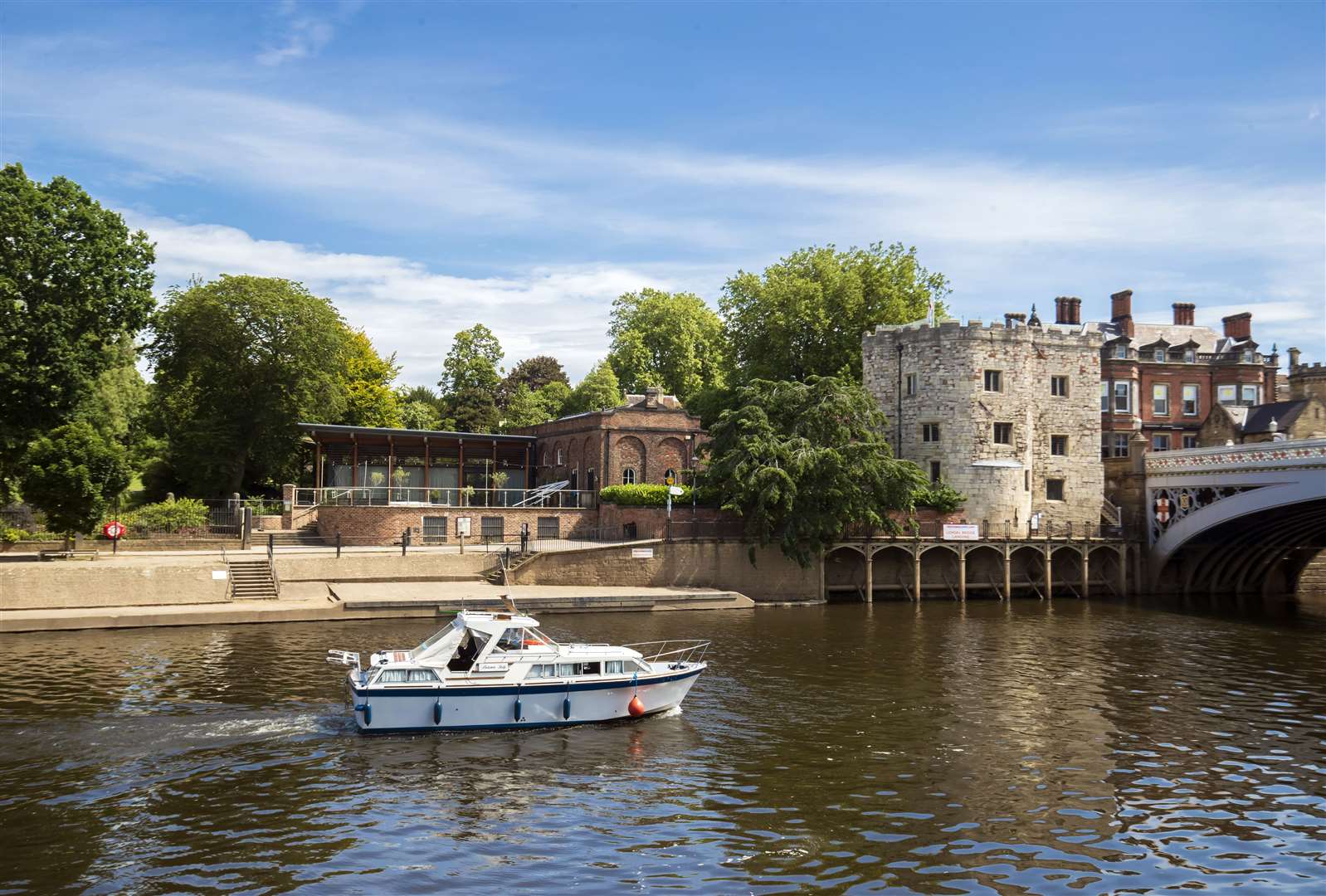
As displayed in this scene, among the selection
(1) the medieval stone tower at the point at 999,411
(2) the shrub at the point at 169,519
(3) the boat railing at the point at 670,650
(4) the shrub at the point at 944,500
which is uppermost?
(1) the medieval stone tower at the point at 999,411

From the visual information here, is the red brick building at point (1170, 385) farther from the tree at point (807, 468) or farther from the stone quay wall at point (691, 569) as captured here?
the stone quay wall at point (691, 569)

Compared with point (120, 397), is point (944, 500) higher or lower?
lower

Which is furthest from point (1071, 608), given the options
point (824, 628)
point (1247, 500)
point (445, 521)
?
point (445, 521)

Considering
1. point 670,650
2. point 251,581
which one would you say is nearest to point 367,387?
point 251,581

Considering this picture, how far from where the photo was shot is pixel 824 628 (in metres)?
40.7

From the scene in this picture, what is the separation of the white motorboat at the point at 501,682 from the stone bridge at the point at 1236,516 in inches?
1370

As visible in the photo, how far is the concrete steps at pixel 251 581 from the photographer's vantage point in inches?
1602

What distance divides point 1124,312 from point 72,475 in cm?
6368

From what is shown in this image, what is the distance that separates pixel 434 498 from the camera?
5791 centimetres

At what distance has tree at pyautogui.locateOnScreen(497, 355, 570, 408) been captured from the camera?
338ft

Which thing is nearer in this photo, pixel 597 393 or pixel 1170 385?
pixel 1170 385

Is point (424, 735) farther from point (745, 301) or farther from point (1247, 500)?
point (745, 301)

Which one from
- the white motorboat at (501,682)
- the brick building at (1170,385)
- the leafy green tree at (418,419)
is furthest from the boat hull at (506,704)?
the leafy green tree at (418,419)

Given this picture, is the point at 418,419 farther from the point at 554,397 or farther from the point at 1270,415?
the point at 1270,415
